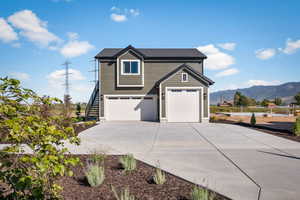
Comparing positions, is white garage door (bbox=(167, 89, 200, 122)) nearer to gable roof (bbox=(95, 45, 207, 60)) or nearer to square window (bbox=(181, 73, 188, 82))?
square window (bbox=(181, 73, 188, 82))

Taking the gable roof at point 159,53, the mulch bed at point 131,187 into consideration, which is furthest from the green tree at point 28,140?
the gable roof at point 159,53

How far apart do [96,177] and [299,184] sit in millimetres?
4287

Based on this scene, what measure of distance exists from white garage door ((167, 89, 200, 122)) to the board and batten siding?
2.28 metres

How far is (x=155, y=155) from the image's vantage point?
18.2ft

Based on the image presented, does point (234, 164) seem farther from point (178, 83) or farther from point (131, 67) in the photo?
point (131, 67)

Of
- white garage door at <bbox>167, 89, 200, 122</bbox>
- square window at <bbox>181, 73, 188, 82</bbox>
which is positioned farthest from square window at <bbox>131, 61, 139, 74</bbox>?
square window at <bbox>181, 73, 188, 82</bbox>

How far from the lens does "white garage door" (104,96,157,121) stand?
15.6 m

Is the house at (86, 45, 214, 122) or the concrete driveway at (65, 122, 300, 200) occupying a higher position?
the house at (86, 45, 214, 122)

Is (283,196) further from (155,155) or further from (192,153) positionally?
(155,155)

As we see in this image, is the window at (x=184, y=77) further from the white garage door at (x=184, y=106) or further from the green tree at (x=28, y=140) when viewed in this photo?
the green tree at (x=28, y=140)

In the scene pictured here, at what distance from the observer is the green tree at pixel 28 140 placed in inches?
59.7

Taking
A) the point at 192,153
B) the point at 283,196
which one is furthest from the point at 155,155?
the point at 283,196

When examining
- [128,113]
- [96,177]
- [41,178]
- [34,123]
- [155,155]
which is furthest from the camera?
[128,113]

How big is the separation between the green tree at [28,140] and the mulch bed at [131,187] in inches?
51.4
